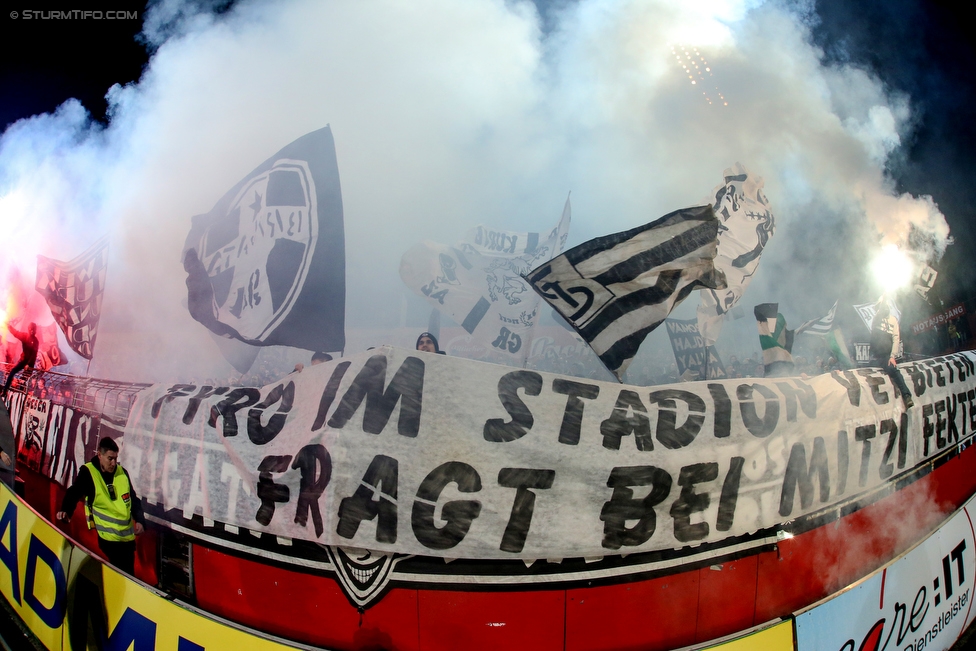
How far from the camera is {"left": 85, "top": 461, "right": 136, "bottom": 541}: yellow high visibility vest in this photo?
2.64m

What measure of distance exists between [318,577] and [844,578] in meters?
3.26

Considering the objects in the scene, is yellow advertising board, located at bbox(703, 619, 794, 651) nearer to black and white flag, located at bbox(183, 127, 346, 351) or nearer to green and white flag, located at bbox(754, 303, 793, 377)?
green and white flag, located at bbox(754, 303, 793, 377)

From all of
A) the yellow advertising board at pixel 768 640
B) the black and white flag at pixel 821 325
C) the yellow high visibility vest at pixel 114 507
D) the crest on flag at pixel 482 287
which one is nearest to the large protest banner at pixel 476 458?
the yellow high visibility vest at pixel 114 507

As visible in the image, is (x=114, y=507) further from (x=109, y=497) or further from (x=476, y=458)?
(x=476, y=458)

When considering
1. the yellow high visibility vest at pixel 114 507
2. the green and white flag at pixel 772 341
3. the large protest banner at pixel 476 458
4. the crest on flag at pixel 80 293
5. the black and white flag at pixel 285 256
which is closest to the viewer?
the large protest banner at pixel 476 458

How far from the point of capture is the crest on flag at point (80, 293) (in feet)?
12.5

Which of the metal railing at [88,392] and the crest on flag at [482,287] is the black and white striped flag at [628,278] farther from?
the metal railing at [88,392]

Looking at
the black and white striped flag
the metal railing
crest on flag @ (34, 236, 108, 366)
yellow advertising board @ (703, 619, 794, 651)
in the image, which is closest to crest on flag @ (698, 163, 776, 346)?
the black and white striped flag

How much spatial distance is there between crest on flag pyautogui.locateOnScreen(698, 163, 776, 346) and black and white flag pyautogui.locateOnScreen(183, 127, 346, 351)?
8.91ft

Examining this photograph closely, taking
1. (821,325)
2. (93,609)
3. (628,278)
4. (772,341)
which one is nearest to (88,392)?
(93,609)

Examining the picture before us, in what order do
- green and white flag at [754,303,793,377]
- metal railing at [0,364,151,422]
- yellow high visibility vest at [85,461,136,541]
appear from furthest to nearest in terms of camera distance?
green and white flag at [754,303,793,377], metal railing at [0,364,151,422], yellow high visibility vest at [85,461,136,541]

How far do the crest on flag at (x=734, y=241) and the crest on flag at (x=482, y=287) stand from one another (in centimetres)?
124

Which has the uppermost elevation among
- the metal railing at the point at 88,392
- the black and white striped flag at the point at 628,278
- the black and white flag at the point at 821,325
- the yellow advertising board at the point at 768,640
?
the black and white striped flag at the point at 628,278

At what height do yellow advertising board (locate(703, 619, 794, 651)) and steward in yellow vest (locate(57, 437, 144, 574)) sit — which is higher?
steward in yellow vest (locate(57, 437, 144, 574))
